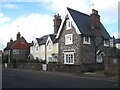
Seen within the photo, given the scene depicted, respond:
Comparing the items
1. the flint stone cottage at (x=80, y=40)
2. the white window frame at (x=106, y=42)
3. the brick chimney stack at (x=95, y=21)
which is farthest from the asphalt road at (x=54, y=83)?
the white window frame at (x=106, y=42)

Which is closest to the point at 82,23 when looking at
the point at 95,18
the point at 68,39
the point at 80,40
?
the point at 95,18

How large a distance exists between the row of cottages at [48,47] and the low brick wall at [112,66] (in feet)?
66.2

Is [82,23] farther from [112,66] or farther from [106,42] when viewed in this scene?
[112,66]

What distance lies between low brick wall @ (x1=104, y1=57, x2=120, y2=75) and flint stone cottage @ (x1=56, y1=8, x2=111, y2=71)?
7461 millimetres

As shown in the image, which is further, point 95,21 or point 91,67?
point 95,21

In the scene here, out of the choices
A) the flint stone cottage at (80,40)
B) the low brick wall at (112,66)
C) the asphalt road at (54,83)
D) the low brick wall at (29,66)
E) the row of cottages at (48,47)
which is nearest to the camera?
the asphalt road at (54,83)

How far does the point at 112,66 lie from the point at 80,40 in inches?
379

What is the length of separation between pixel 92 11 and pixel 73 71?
11.5 meters

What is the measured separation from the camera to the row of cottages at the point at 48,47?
143 ft

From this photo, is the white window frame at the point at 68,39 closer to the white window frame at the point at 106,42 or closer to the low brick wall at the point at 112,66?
the white window frame at the point at 106,42

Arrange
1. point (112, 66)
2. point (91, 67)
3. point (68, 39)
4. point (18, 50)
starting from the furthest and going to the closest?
1. point (18, 50)
2. point (68, 39)
3. point (91, 67)
4. point (112, 66)

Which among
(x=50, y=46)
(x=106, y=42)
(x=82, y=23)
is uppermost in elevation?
(x=82, y=23)

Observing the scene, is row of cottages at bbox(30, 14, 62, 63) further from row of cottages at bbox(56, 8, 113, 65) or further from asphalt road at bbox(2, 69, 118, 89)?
asphalt road at bbox(2, 69, 118, 89)

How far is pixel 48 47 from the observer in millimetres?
46062
